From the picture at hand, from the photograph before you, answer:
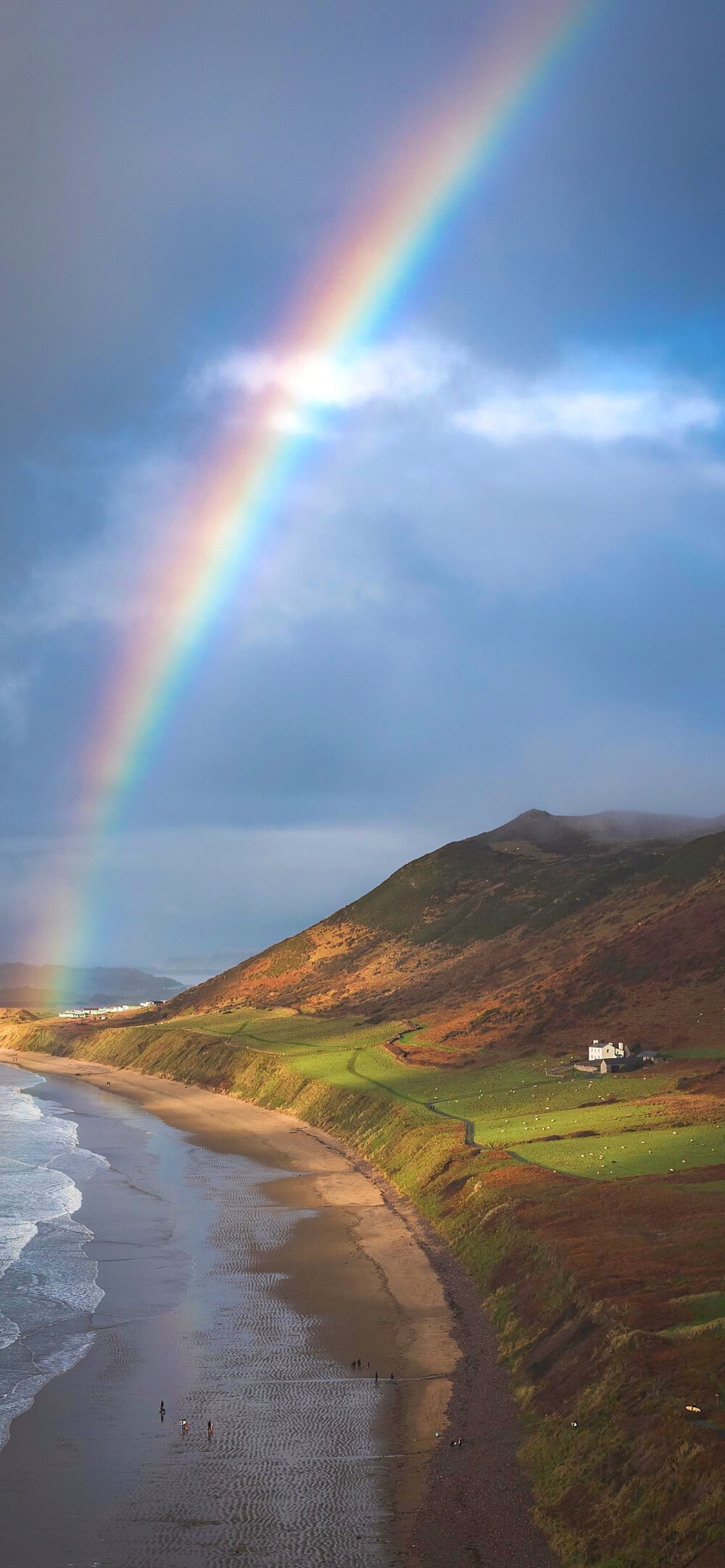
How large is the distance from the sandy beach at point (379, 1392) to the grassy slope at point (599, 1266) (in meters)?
1.38

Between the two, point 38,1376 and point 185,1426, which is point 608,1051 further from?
point 185,1426

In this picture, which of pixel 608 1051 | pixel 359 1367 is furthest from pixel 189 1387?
pixel 608 1051

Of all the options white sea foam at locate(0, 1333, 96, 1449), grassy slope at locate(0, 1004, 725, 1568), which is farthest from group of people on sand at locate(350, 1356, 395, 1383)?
white sea foam at locate(0, 1333, 96, 1449)

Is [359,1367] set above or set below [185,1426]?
below

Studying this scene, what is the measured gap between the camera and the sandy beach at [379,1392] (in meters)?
32.6

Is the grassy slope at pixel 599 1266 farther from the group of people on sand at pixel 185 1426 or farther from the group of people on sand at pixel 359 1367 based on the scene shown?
the group of people on sand at pixel 185 1426

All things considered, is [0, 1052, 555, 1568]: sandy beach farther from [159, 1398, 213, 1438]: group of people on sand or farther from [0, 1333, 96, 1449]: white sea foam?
[159, 1398, 213, 1438]: group of people on sand

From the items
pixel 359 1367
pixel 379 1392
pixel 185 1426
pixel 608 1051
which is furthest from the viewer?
pixel 608 1051

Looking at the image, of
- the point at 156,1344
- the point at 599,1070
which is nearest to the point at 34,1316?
the point at 156,1344

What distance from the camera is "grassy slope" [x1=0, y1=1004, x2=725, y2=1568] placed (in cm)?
3095

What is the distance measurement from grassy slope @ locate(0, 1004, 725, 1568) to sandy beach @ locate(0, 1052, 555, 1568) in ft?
4.53

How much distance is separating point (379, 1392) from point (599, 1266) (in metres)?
9.91

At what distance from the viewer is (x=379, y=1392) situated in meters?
45.2

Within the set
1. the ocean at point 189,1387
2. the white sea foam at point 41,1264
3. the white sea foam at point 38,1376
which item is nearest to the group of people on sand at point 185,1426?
the ocean at point 189,1387
